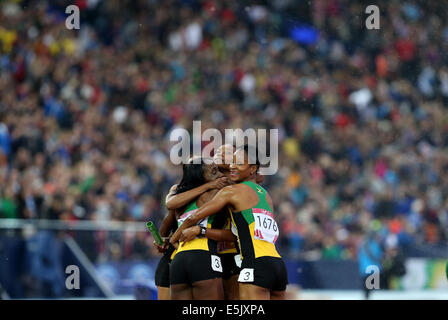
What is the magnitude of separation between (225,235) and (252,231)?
1.18 ft

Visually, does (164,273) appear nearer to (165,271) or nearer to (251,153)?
(165,271)

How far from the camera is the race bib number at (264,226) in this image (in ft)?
20.5

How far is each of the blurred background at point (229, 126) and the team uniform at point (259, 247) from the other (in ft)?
20.4

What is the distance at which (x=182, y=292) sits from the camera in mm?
6457

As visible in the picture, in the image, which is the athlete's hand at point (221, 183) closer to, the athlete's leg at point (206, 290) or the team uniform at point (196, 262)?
the team uniform at point (196, 262)

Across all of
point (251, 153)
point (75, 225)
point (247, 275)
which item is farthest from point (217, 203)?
point (75, 225)

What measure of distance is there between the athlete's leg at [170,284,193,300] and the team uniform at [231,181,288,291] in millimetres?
546

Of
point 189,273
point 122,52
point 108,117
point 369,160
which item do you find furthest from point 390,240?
point 189,273

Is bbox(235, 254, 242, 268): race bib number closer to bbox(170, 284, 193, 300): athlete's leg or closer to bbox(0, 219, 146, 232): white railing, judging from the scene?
bbox(170, 284, 193, 300): athlete's leg

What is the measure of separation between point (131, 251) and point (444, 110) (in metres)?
10.2

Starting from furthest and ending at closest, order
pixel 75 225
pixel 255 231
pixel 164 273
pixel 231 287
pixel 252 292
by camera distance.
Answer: pixel 75 225 → pixel 164 273 → pixel 231 287 → pixel 255 231 → pixel 252 292

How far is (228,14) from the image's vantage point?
20531 mm

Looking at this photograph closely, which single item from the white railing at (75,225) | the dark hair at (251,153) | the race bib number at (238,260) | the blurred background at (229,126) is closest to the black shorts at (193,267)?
the race bib number at (238,260)

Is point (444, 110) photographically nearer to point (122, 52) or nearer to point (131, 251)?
point (122, 52)
